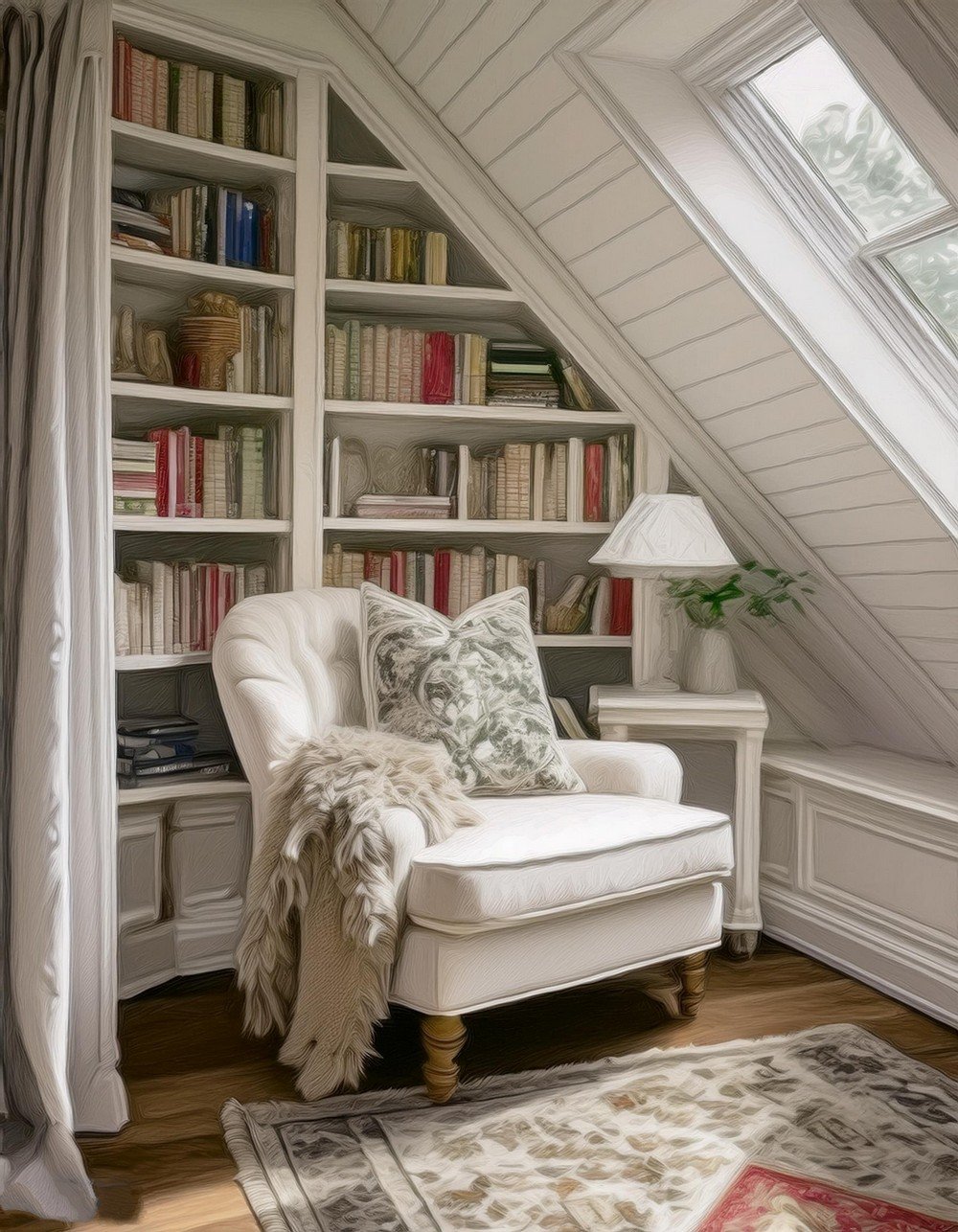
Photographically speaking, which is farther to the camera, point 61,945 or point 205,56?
point 205,56

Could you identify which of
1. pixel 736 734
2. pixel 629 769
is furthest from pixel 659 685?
pixel 629 769

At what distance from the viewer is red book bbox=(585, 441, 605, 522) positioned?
3.08m

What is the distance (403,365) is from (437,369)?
95mm

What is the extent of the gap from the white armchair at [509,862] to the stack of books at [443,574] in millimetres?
319

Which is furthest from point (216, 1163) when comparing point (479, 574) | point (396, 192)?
point (396, 192)

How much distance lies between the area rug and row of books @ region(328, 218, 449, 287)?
203 centimetres

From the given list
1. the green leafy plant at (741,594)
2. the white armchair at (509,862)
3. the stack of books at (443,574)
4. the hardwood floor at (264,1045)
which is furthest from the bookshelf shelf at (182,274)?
the hardwood floor at (264,1045)

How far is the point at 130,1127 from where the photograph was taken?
192 centimetres

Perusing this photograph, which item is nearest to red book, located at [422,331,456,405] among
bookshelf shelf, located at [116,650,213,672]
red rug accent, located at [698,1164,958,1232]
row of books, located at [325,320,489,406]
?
row of books, located at [325,320,489,406]

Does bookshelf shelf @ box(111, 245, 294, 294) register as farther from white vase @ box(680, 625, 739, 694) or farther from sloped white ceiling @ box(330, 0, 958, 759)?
white vase @ box(680, 625, 739, 694)

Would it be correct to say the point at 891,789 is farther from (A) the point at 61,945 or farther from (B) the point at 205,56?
(B) the point at 205,56

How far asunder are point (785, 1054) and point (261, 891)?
1.12 meters

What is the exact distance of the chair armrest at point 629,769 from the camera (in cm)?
Result: 248

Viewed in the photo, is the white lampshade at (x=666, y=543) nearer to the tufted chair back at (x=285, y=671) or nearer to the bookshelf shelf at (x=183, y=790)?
the tufted chair back at (x=285, y=671)
